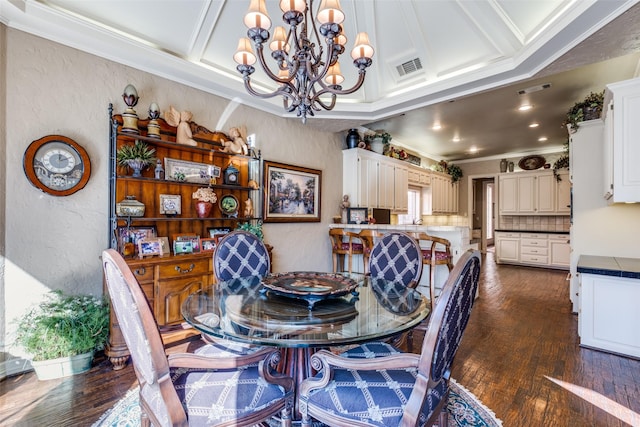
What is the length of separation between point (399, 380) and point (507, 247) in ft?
24.3

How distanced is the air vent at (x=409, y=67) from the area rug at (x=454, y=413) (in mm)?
3349

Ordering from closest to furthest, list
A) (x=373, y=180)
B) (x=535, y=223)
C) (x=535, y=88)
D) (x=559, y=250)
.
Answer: (x=535, y=88), (x=373, y=180), (x=559, y=250), (x=535, y=223)

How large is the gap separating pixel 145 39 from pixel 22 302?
95.7 inches

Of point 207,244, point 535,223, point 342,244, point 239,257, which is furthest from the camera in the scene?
Answer: point 535,223

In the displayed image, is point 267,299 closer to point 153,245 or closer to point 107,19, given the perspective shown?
point 153,245

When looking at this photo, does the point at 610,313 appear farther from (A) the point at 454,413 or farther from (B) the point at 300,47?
(B) the point at 300,47

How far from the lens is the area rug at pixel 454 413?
68.7 inches

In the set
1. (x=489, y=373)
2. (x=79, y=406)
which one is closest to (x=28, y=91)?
(x=79, y=406)

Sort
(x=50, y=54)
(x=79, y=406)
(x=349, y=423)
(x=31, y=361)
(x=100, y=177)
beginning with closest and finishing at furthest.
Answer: (x=349, y=423)
(x=79, y=406)
(x=31, y=361)
(x=50, y=54)
(x=100, y=177)

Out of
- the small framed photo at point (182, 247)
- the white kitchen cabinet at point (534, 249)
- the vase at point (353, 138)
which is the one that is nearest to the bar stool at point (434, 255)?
the vase at point (353, 138)

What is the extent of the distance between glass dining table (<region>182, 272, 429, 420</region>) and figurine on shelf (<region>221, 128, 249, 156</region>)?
5.85 ft

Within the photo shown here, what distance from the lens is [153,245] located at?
2637mm

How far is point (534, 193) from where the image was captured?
278 inches

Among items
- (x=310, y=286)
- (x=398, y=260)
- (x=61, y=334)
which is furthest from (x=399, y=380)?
(x=61, y=334)
